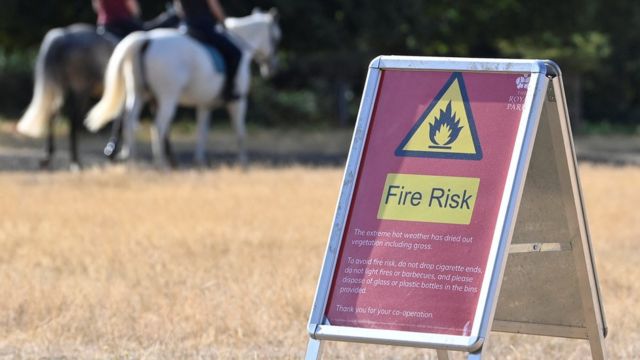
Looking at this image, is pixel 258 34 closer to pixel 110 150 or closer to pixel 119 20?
pixel 119 20

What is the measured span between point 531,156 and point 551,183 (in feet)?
0.40

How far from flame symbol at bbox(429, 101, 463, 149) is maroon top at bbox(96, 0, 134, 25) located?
1327 cm

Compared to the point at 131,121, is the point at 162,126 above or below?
below

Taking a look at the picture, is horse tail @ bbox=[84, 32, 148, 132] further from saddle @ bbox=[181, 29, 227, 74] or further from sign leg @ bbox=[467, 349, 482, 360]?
sign leg @ bbox=[467, 349, 482, 360]

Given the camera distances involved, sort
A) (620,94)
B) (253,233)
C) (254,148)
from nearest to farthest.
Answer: (253,233) < (254,148) < (620,94)

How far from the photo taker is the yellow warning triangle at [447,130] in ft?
17.2

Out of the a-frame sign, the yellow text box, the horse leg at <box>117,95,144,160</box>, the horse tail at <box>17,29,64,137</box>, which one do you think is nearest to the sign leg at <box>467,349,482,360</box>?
the a-frame sign

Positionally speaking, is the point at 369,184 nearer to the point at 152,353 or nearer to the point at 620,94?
the point at 152,353

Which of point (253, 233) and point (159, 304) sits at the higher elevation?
point (159, 304)

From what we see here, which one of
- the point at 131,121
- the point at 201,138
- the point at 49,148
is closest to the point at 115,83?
the point at 131,121

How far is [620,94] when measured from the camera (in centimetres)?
3612

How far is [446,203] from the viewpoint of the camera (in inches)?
204

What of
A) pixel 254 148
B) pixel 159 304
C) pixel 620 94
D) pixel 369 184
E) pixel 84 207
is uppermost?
pixel 369 184

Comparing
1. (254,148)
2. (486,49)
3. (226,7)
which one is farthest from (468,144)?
Answer: (486,49)
